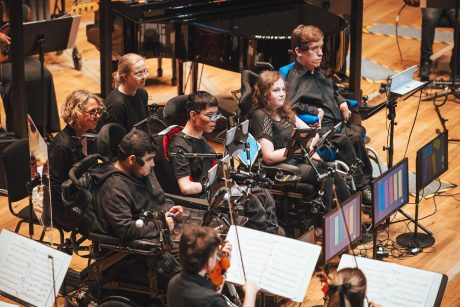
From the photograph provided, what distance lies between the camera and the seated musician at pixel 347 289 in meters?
4.08

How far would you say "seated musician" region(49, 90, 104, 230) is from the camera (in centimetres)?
555

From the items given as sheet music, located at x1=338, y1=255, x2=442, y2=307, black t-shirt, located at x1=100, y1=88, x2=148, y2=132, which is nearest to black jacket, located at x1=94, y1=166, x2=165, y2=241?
sheet music, located at x1=338, y1=255, x2=442, y2=307

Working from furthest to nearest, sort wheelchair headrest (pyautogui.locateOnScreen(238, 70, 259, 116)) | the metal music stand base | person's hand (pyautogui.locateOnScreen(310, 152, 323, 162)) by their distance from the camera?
1. the metal music stand base
2. person's hand (pyautogui.locateOnScreen(310, 152, 323, 162))
3. wheelchair headrest (pyautogui.locateOnScreen(238, 70, 259, 116))

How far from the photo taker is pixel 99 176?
16.6ft

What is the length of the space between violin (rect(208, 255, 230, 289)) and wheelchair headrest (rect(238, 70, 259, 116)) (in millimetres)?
2067

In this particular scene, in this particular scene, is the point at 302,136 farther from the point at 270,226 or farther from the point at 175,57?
the point at 175,57

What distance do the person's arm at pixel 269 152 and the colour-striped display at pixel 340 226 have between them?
0.81m

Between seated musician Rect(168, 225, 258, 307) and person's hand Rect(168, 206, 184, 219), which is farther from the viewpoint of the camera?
person's hand Rect(168, 206, 184, 219)

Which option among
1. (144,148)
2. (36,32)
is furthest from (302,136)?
(36,32)

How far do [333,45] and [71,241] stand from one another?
3.13 meters

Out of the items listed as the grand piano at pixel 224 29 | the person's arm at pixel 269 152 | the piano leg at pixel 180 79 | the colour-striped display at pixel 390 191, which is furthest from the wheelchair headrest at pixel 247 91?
the piano leg at pixel 180 79

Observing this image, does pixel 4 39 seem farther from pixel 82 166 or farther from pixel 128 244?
pixel 128 244

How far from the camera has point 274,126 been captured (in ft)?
20.3

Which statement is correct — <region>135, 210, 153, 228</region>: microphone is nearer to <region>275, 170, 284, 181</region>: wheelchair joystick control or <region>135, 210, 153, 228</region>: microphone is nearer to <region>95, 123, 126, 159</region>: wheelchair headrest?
<region>95, 123, 126, 159</region>: wheelchair headrest
